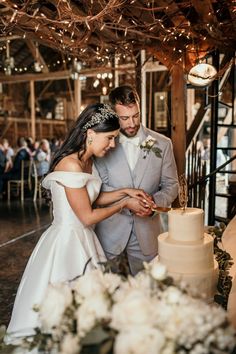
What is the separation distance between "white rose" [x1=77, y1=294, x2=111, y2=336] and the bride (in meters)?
1.09

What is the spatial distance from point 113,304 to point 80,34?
10.6ft

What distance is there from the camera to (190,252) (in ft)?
4.55

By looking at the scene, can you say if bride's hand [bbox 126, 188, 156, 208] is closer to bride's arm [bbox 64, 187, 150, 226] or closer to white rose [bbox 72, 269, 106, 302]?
bride's arm [bbox 64, 187, 150, 226]

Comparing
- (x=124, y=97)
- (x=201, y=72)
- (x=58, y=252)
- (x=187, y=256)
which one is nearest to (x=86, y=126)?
(x=124, y=97)

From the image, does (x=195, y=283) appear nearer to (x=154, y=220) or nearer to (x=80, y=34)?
(x=154, y=220)

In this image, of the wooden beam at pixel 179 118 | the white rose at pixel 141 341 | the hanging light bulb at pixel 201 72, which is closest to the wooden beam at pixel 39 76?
the wooden beam at pixel 179 118

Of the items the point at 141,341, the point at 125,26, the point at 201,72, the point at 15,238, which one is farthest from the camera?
the point at 15,238

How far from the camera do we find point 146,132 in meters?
2.50

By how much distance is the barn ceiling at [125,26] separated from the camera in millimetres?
2975

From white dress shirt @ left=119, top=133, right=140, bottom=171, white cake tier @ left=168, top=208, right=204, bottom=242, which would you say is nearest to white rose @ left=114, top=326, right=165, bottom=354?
white cake tier @ left=168, top=208, right=204, bottom=242

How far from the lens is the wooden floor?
3.84 metres

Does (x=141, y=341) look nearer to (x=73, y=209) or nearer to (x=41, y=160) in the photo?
(x=73, y=209)

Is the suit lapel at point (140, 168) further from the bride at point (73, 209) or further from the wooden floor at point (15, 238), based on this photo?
the wooden floor at point (15, 238)

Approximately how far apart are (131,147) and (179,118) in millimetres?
1894
